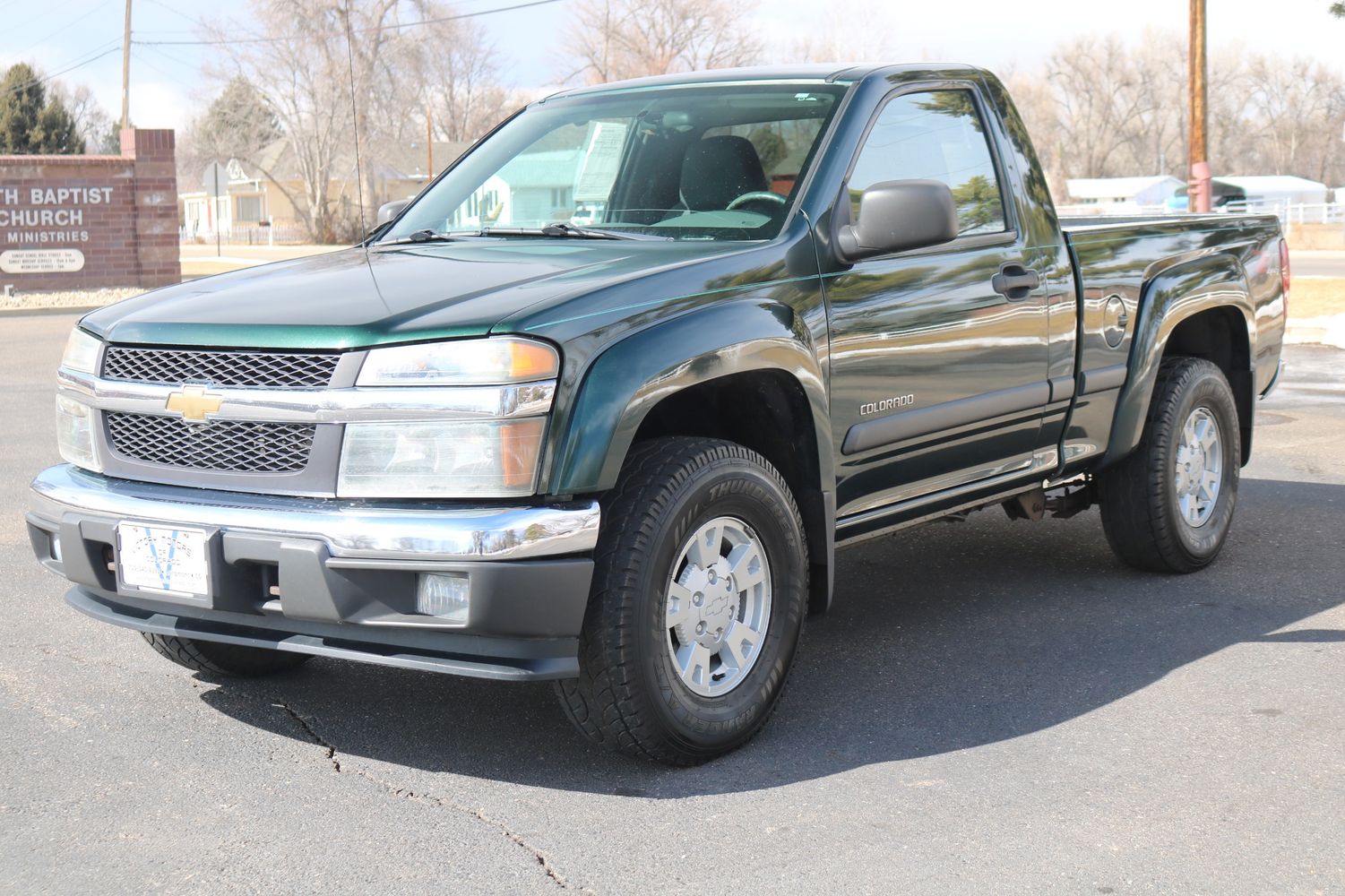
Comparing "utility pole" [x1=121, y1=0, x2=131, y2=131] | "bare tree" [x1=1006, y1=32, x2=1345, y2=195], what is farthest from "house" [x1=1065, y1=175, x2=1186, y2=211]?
"utility pole" [x1=121, y1=0, x2=131, y2=131]

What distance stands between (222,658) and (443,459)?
1.55 meters

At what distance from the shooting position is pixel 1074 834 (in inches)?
139

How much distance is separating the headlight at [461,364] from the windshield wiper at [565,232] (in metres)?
1.08

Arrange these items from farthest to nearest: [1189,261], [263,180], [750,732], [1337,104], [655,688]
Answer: [1337,104] → [263,180] → [1189,261] → [750,732] → [655,688]

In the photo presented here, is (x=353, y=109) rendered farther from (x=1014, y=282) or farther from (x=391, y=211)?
(x=1014, y=282)

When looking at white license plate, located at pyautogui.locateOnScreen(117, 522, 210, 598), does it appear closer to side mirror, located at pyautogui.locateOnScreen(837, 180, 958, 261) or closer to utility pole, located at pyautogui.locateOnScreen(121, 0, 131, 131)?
side mirror, located at pyautogui.locateOnScreen(837, 180, 958, 261)

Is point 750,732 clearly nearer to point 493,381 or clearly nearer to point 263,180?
point 493,381

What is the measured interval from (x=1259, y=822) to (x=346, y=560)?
221 centimetres

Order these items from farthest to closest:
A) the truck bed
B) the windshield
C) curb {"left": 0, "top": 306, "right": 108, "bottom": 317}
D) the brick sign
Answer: the brick sign, curb {"left": 0, "top": 306, "right": 108, "bottom": 317}, the truck bed, the windshield

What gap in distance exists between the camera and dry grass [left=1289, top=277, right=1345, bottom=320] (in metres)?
18.8

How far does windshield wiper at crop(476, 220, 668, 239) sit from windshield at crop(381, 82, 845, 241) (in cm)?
2

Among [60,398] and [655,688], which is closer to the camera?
[655,688]

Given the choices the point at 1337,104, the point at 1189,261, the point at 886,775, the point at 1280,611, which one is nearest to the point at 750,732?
the point at 886,775

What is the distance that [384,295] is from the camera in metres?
3.88
